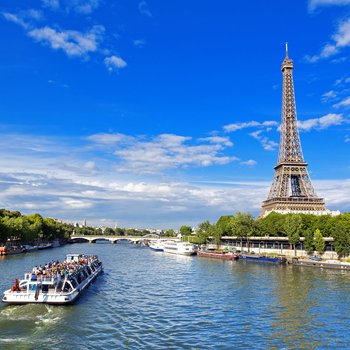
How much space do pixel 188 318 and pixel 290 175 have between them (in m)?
95.7

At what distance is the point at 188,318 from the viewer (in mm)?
31359

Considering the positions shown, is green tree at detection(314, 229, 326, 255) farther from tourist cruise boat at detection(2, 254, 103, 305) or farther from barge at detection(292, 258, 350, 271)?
tourist cruise boat at detection(2, 254, 103, 305)

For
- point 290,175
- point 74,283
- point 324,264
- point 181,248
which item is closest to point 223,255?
point 181,248

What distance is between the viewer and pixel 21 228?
11119cm

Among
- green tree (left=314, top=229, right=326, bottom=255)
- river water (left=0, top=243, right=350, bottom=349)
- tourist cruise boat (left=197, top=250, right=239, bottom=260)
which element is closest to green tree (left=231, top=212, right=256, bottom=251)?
tourist cruise boat (left=197, top=250, right=239, bottom=260)

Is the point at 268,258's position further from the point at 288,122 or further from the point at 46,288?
the point at 288,122

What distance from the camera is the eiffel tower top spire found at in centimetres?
Result: 12612

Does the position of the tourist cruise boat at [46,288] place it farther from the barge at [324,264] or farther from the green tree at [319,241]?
the green tree at [319,241]

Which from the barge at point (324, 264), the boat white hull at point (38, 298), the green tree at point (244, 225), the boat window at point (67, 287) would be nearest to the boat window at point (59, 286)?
the boat window at point (67, 287)

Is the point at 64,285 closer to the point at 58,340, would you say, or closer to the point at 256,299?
the point at 58,340

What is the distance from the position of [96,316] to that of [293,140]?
349 feet

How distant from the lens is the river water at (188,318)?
82.8 ft

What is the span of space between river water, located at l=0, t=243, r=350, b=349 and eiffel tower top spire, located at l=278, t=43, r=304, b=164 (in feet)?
262

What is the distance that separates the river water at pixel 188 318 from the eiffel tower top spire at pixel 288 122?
80.0m
